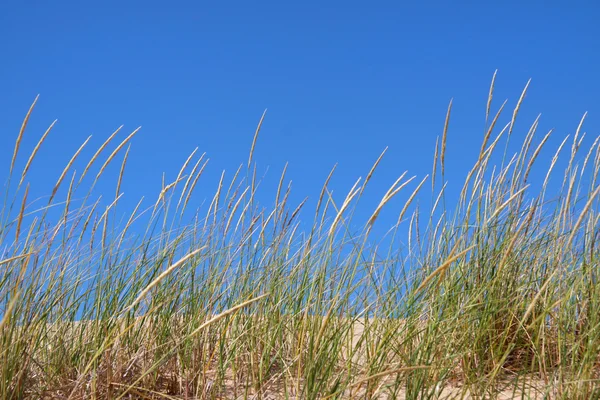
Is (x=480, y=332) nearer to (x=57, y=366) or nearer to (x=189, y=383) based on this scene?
(x=189, y=383)

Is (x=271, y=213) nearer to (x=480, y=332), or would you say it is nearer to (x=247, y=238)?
(x=247, y=238)

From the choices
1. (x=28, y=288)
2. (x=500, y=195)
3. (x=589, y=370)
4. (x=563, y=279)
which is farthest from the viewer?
(x=500, y=195)

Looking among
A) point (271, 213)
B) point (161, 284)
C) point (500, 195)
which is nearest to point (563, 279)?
point (500, 195)

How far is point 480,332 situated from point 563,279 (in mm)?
489

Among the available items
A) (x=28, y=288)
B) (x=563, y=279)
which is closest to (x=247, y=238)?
(x=28, y=288)

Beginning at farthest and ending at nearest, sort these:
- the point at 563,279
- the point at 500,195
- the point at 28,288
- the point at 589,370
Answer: the point at 500,195, the point at 563,279, the point at 28,288, the point at 589,370

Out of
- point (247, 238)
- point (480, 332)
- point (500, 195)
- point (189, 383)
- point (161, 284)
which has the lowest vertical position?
point (189, 383)

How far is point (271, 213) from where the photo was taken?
8.04 ft

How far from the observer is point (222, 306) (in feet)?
7.81

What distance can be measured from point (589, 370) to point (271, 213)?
1220 mm

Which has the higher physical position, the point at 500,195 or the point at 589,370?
the point at 500,195

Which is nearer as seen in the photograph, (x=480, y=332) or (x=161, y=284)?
(x=480, y=332)

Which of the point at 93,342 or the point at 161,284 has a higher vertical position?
the point at 161,284

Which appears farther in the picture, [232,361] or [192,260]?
[192,260]
